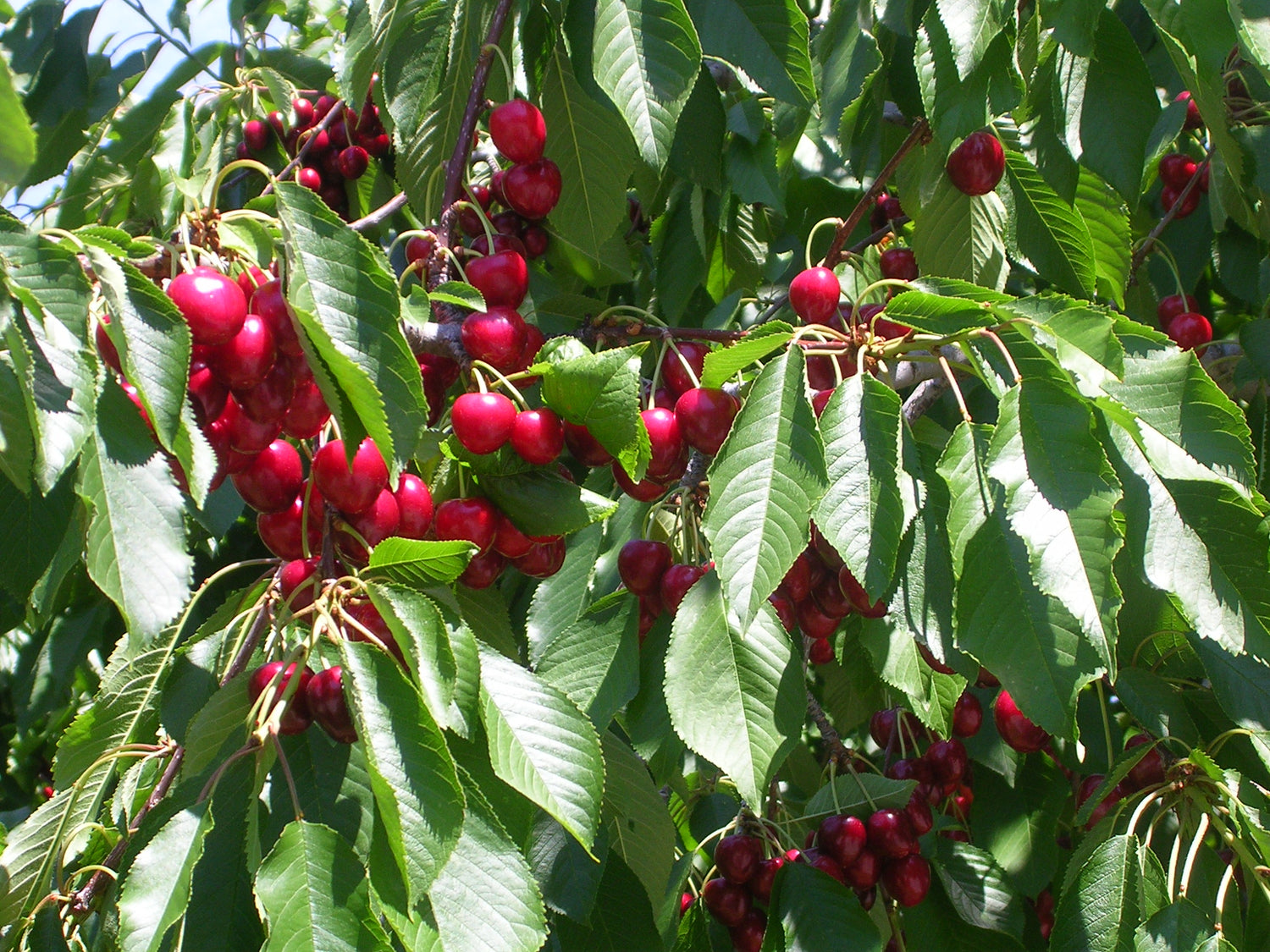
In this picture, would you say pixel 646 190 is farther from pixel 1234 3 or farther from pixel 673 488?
pixel 1234 3

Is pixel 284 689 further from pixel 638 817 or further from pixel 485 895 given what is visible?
pixel 638 817

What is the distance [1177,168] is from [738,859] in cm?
201

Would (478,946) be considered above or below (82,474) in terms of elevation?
below

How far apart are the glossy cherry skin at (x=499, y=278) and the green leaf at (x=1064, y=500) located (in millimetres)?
698

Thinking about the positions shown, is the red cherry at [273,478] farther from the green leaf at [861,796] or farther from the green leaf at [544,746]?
the green leaf at [861,796]

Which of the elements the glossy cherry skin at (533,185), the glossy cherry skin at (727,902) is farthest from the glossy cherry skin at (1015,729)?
the glossy cherry skin at (533,185)

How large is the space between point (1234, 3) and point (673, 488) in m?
0.92

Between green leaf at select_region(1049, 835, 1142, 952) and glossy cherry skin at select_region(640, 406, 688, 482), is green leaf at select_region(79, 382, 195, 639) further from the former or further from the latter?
green leaf at select_region(1049, 835, 1142, 952)

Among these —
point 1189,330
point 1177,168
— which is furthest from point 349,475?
point 1177,168

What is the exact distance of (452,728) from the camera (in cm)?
97

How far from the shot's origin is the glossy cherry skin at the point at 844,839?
1731 millimetres

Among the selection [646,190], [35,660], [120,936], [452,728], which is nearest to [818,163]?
[646,190]

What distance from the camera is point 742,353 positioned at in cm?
112

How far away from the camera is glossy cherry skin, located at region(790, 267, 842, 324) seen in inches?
55.2
